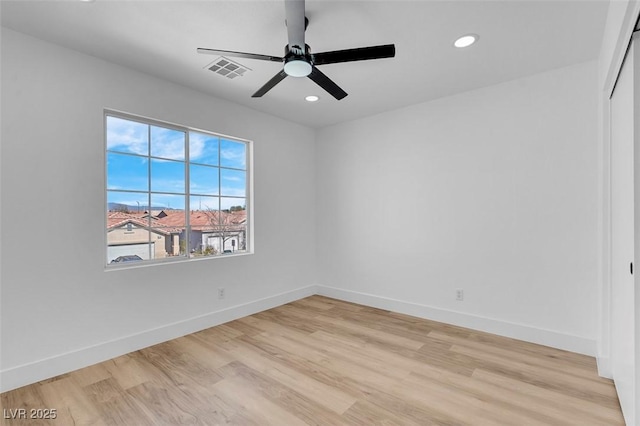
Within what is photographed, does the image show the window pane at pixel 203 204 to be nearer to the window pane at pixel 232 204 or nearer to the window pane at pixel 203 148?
the window pane at pixel 232 204

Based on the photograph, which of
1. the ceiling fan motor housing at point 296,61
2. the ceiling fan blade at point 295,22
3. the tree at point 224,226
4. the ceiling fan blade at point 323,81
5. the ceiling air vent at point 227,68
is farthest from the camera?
the tree at point 224,226

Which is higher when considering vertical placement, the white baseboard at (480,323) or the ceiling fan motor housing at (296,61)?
the ceiling fan motor housing at (296,61)

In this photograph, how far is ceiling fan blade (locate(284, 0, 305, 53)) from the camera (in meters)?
1.80

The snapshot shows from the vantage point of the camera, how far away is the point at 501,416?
6.15 ft

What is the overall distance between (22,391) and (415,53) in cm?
400

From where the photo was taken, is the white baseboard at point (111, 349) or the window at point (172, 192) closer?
the white baseboard at point (111, 349)

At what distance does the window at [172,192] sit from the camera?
2.87m

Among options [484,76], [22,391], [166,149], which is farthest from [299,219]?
[22,391]

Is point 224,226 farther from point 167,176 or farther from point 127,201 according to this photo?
point 127,201

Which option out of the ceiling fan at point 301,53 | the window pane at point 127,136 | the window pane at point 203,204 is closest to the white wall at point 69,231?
the window pane at point 127,136

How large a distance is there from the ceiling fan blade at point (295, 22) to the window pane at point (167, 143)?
1.93 metres

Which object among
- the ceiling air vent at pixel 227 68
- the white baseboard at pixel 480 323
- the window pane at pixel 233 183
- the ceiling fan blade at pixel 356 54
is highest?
the ceiling air vent at pixel 227 68

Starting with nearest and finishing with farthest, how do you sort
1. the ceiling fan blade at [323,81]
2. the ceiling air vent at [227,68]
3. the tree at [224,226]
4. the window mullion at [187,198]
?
the ceiling fan blade at [323,81] → the ceiling air vent at [227,68] → the window mullion at [187,198] → the tree at [224,226]

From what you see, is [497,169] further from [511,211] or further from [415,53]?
[415,53]
